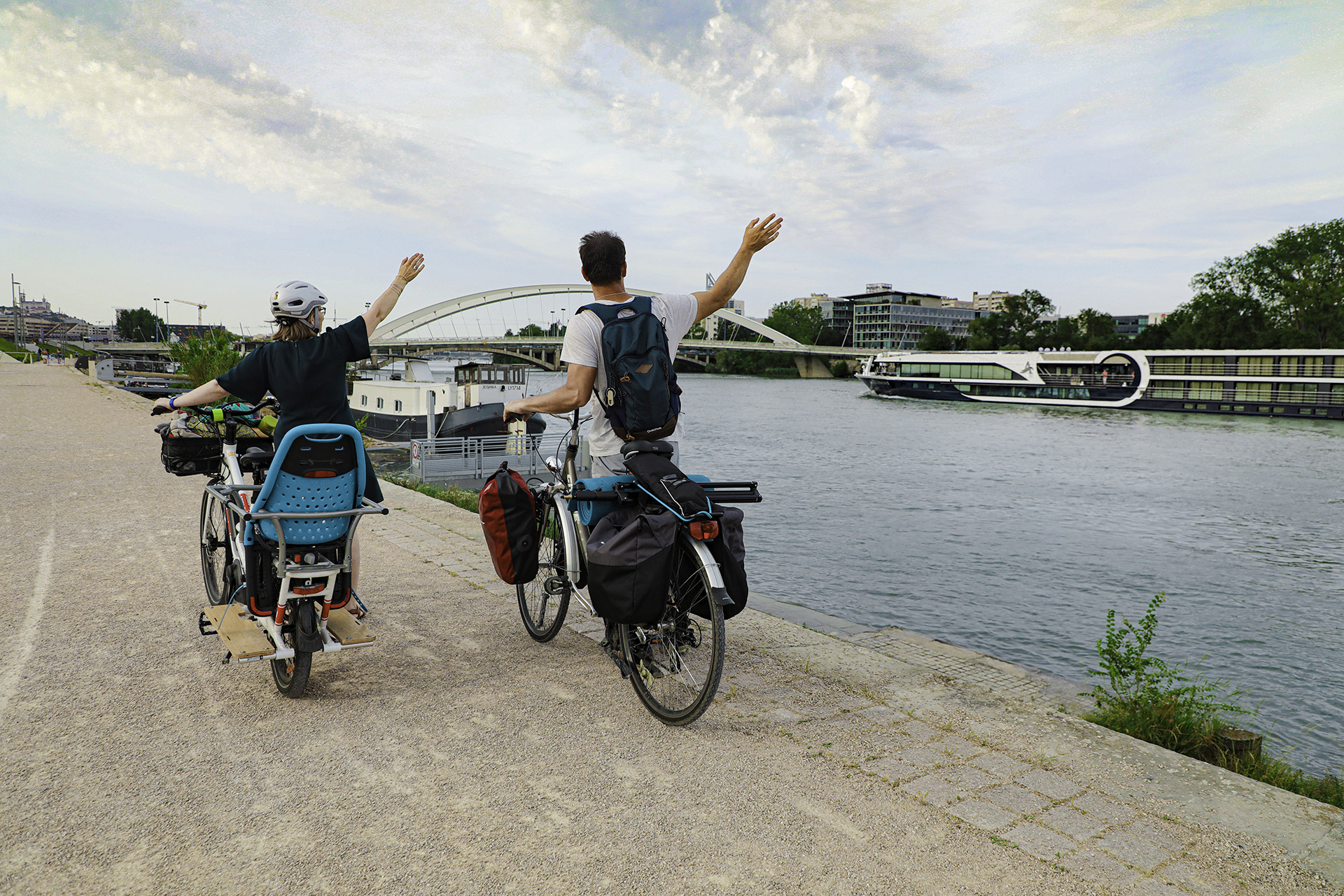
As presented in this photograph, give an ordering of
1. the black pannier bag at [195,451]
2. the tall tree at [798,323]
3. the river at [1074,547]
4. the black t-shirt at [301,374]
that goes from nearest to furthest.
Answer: the black t-shirt at [301,374]
the black pannier bag at [195,451]
the river at [1074,547]
the tall tree at [798,323]

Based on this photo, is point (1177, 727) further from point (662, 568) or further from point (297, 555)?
point (297, 555)

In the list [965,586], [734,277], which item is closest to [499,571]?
[734,277]

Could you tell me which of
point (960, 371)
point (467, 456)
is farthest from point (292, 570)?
point (960, 371)

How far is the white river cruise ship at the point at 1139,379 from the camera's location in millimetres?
50844

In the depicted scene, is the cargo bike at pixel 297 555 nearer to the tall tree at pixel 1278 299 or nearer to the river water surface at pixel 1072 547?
the river water surface at pixel 1072 547

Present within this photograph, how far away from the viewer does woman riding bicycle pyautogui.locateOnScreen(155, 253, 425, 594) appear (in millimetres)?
3613

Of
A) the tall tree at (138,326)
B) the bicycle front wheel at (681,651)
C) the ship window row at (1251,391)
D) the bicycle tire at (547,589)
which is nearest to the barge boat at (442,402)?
the bicycle tire at (547,589)

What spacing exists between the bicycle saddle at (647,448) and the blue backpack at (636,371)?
0.19 feet

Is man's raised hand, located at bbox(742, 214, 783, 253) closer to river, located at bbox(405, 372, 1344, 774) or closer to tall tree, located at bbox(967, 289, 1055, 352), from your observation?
river, located at bbox(405, 372, 1344, 774)

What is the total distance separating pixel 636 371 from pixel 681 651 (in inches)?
43.9

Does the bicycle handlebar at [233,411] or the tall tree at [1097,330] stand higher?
the tall tree at [1097,330]

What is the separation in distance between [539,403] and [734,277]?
1.05 m

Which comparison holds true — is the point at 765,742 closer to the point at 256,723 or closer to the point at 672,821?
the point at 672,821

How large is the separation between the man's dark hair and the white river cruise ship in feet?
194
